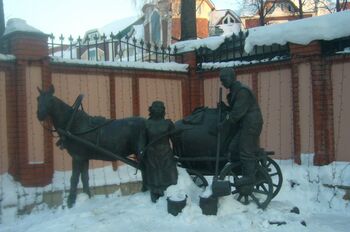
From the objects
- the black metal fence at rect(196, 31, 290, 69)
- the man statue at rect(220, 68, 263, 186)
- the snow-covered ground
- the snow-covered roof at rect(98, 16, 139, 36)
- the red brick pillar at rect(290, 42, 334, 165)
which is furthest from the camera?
the snow-covered roof at rect(98, 16, 139, 36)

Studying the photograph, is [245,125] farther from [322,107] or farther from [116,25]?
[116,25]

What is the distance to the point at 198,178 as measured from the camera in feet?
25.4

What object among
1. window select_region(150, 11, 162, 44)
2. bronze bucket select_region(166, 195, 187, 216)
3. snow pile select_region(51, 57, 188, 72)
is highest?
window select_region(150, 11, 162, 44)

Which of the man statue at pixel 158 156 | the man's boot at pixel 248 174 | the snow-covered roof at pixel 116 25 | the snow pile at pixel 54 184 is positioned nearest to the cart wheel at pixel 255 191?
the man's boot at pixel 248 174

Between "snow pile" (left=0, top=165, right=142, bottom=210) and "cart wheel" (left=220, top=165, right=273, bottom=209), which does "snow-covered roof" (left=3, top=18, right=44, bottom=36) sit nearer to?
"snow pile" (left=0, top=165, right=142, bottom=210)

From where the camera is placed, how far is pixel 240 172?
6.97 meters

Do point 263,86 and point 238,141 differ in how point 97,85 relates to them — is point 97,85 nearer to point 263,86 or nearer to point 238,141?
point 263,86

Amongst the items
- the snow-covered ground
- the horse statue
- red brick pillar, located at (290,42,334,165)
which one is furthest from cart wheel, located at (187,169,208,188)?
red brick pillar, located at (290,42,334,165)

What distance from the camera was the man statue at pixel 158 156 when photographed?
6.64 m

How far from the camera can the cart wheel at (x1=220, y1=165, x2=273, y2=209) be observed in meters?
6.71

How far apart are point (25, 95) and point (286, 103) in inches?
191

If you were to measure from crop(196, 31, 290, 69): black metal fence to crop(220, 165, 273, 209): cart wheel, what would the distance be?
388 centimetres

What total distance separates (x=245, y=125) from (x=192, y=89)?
5.28 metres

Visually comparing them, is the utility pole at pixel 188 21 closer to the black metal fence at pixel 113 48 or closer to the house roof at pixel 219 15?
the black metal fence at pixel 113 48
